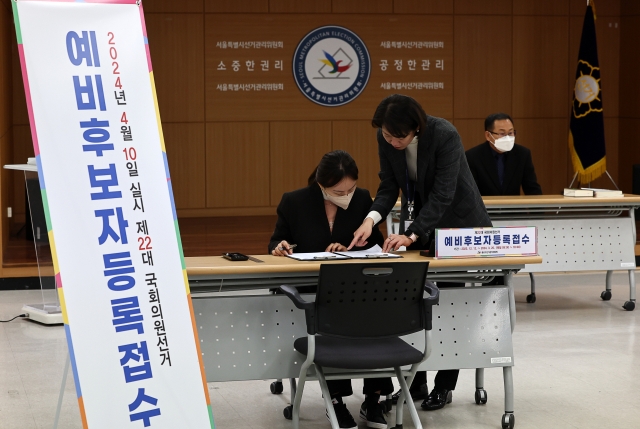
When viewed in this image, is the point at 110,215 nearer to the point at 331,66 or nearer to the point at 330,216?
the point at 330,216

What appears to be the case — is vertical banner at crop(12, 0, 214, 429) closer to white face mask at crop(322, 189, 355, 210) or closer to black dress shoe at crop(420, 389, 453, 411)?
white face mask at crop(322, 189, 355, 210)

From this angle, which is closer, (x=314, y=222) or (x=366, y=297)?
(x=366, y=297)

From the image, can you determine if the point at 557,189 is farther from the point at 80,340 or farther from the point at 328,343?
the point at 80,340

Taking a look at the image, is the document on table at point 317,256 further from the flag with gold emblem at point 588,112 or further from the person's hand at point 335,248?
the flag with gold emblem at point 588,112

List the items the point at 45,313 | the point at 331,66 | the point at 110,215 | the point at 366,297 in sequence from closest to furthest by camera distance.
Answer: the point at 110,215
the point at 366,297
the point at 45,313
the point at 331,66

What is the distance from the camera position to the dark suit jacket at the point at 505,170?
6.52 metres

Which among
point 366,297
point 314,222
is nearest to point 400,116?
point 314,222

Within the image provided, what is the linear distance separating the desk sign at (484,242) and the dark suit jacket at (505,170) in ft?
8.34

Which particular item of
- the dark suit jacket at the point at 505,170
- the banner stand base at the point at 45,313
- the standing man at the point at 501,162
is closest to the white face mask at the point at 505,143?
the standing man at the point at 501,162

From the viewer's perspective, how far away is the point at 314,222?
425cm

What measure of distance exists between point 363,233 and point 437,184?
1.35ft

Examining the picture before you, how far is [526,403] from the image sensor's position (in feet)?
14.5

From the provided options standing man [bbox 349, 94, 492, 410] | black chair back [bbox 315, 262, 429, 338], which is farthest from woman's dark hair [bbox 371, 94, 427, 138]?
black chair back [bbox 315, 262, 429, 338]

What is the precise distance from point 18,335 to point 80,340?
326 centimetres
